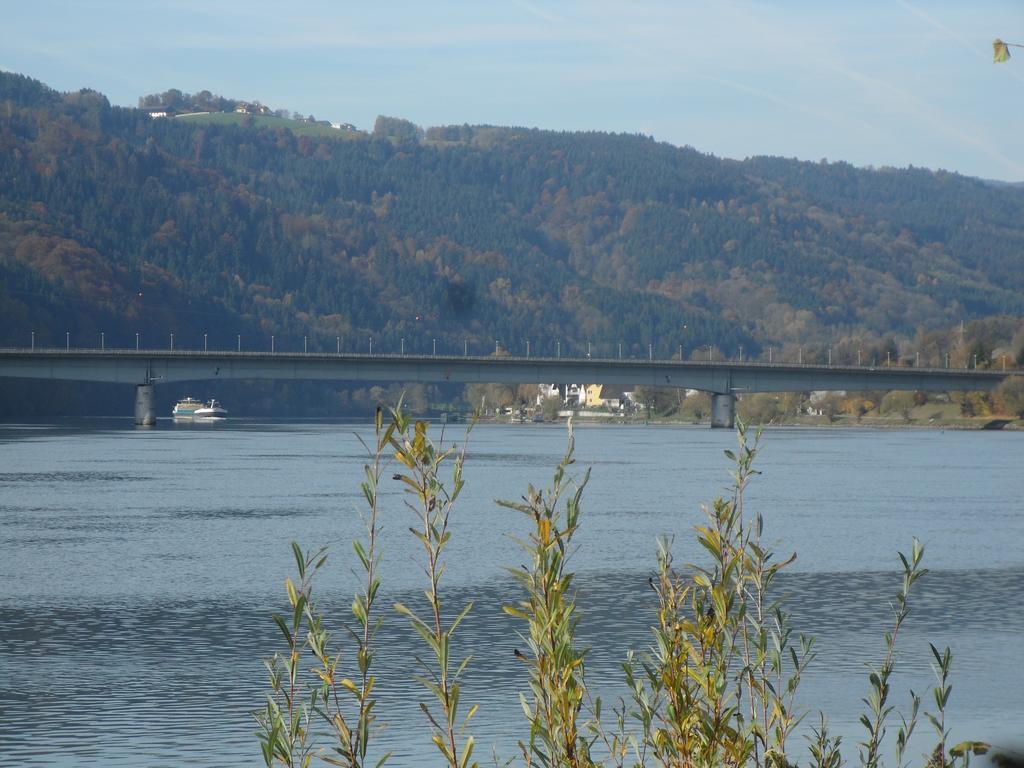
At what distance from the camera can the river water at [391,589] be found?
58.0 ft

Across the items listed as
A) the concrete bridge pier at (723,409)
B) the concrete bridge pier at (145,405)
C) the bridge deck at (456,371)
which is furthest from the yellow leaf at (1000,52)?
the concrete bridge pier at (723,409)

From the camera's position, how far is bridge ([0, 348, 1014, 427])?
440 ft

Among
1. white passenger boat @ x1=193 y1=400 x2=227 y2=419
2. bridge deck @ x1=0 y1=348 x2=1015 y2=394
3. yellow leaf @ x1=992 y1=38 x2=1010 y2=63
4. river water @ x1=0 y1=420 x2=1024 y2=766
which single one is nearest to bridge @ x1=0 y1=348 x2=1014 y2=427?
bridge deck @ x1=0 y1=348 x2=1015 y2=394

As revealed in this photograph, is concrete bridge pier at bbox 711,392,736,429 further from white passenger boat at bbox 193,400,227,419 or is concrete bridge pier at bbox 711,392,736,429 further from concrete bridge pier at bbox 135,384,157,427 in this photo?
white passenger boat at bbox 193,400,227,419

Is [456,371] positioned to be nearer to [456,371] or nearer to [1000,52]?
[456,371]

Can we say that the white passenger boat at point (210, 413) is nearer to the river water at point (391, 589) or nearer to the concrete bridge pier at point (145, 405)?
the concrete bridge pier at point (145, 405)

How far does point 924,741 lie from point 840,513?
31555 mm

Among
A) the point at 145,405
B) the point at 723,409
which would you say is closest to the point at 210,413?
the point at 145,405

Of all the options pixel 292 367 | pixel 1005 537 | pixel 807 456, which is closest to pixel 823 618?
pixel 1005 537

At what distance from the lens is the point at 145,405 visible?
461ft

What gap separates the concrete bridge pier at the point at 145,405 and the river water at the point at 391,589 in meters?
68.3

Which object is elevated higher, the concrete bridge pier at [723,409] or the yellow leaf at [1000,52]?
the yellow leaf at [1000,52]

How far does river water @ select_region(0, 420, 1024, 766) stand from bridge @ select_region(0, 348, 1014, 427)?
2564 inches

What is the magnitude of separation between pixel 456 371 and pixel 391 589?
11264 cm
